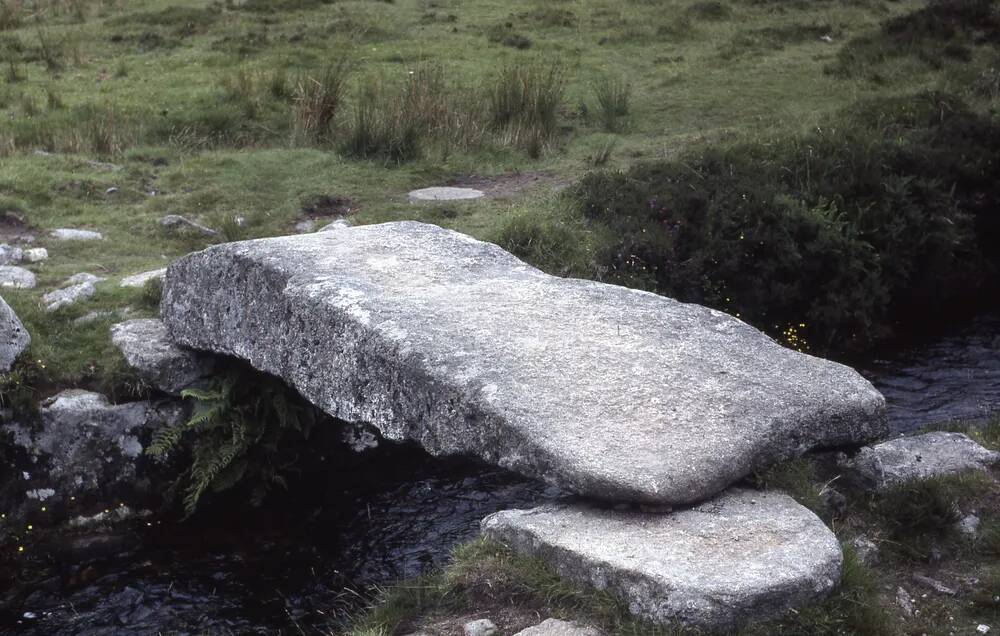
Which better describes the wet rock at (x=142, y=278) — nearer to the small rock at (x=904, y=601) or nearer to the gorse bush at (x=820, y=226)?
the gorse bush at (x=820, y=226)

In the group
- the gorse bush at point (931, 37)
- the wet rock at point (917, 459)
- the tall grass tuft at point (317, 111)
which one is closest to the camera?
the wet rock at point (917, 459)

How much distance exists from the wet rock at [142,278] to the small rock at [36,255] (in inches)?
37.5

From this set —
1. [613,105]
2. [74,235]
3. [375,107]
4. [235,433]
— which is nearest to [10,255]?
[74,235]

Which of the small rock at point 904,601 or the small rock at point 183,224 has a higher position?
the small rock at point 183,224

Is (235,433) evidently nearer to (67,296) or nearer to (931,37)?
(67,296)

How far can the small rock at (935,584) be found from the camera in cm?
496

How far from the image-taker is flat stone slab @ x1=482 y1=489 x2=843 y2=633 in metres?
4.19

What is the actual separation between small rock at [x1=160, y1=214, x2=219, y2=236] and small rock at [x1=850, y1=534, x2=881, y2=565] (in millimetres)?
6428

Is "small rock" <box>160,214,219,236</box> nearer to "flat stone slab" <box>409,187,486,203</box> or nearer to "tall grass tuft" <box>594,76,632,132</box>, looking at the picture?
"flat stone slab" <box>409,187,486,203</box>

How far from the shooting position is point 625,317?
20.3 ft

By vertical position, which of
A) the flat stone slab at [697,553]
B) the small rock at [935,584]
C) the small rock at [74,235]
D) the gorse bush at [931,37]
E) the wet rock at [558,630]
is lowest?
the small rock at [935,584]

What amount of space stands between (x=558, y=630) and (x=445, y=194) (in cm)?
682

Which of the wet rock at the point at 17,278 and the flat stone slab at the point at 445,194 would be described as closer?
the wet rock at the point at 17,278

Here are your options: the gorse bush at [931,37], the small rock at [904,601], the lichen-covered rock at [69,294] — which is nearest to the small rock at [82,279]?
the lichen-covered rock at [69,294]
